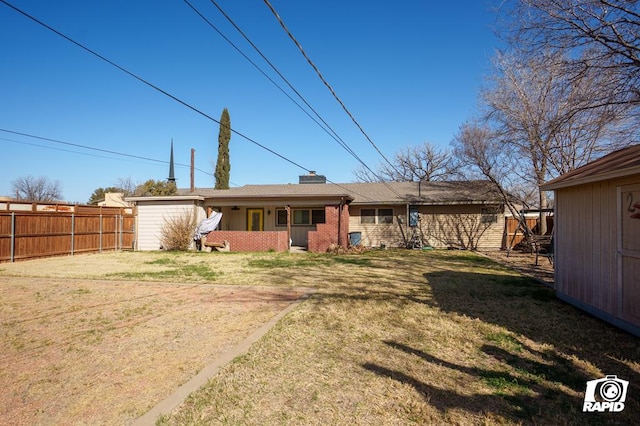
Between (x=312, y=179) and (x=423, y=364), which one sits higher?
(x=312, y=179)

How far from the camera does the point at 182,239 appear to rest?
56.7ft

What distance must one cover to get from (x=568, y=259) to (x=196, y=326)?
688cm

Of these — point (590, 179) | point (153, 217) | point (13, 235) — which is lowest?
point (13, 235)

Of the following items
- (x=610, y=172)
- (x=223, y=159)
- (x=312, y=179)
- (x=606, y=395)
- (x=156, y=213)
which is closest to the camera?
(x=606, y=395)

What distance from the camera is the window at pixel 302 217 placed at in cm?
1977

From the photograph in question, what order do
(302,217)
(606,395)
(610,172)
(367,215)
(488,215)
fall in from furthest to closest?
(302,217) < (367,215) < (488,215) < (610,172) < (606,395)

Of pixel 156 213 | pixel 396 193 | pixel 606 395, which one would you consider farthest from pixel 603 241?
pixel 156 213

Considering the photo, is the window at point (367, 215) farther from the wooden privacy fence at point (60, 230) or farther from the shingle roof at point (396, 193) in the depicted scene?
the wooden privacy fence at point (60, 230)

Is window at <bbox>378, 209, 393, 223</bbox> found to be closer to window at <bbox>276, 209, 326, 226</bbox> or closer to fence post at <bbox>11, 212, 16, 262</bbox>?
window at <bbox>276, 209, 326, 226</bbox>

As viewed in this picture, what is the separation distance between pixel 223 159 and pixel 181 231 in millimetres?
13452

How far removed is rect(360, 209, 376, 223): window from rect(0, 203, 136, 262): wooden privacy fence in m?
12.4

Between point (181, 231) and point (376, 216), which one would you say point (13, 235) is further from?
point (376, 216)

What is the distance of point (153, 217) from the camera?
18.2 m

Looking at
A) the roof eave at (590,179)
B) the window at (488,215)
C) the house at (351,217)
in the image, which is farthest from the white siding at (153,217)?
the roof eave at (590,179)
